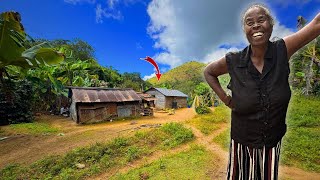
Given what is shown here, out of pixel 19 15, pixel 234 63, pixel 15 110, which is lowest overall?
pixel 15 110

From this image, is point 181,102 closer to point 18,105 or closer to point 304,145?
point 18,105

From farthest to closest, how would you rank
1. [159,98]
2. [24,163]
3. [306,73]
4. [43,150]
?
[159,98], [306,73], [43,150], [24,163]

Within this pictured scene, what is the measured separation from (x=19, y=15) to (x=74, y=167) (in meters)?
4.62

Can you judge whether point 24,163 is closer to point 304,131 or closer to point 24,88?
point 24,88

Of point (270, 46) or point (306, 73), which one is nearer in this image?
point (270, 46)

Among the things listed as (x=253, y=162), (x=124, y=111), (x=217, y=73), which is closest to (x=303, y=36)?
(x=217, y=73)

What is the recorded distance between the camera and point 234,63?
4.92ft

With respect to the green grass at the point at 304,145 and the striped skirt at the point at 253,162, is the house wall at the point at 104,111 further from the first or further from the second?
the striped skirt at the point at 253,162

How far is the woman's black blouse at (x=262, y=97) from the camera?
1.32 m

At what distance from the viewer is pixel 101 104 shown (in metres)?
16.3

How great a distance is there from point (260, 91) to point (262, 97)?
39mm

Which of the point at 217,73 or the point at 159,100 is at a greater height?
the point at 217,73

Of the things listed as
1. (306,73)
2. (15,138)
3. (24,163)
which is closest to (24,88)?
(15,138)

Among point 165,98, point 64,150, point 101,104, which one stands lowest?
point 64,150
